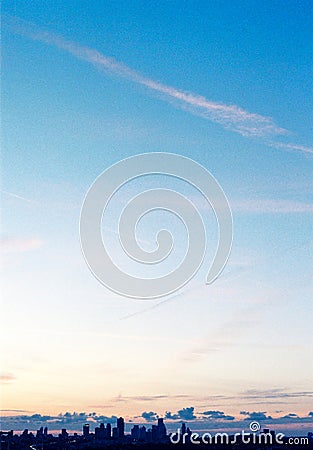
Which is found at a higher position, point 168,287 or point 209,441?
point 168,287

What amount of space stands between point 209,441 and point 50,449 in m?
6.36

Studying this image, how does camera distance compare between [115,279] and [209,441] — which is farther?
[209,441]

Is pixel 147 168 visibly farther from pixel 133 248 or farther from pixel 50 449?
pixel 50 449

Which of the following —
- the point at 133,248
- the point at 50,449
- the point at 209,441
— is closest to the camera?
the point at 133,248

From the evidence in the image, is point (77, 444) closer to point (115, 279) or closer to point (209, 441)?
point (209, 441)

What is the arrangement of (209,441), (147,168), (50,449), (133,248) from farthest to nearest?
(50,449), (209,441), (147,168), (133,248)

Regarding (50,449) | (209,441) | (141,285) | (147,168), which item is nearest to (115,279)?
(141,285)

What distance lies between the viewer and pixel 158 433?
89.1ft

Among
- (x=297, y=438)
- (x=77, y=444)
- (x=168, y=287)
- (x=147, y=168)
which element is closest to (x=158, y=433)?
(x=77, y=444)

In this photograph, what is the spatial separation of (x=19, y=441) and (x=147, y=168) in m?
13.3

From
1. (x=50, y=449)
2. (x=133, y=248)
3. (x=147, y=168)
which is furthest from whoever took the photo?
(x=50, y=449)

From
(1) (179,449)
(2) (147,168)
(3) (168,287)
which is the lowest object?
(1) (179,449)

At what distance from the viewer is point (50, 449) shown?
27.1 metres

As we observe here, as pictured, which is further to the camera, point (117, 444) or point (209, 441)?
point (117, 444)
